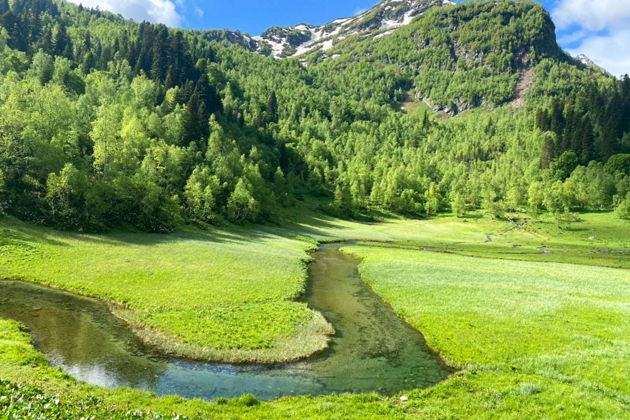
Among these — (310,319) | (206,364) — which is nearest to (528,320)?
(310,319)

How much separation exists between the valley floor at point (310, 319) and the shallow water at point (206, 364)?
1598 mm

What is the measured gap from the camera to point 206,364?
1051 inches

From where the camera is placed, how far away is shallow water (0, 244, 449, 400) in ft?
77.2

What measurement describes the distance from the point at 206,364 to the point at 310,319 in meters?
12.3

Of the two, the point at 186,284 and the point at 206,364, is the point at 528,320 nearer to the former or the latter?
the point at 206,364

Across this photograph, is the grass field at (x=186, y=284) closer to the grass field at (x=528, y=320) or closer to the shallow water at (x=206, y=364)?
the shallow water at (x=206, y=364)

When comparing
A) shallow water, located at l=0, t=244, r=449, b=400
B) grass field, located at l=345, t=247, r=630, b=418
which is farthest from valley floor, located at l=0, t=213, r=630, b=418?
shallow water, located at l=0, t=244, r=449, b=400

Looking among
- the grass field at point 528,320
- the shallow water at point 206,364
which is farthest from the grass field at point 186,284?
the grass field at point 528,320

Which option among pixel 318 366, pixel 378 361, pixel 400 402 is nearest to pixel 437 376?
pixel 378 361

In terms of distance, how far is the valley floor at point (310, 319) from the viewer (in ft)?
66.2

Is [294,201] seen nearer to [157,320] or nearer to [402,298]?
[402,298]

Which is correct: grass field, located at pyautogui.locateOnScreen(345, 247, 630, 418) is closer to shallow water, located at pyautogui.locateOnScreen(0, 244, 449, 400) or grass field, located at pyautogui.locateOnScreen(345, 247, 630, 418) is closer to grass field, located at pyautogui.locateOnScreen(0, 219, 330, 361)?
shallow water, located at pyautogui.locateOnScreen(0, 244, 449, 400)

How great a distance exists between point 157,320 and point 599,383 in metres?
33.5

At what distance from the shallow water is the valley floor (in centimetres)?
160
